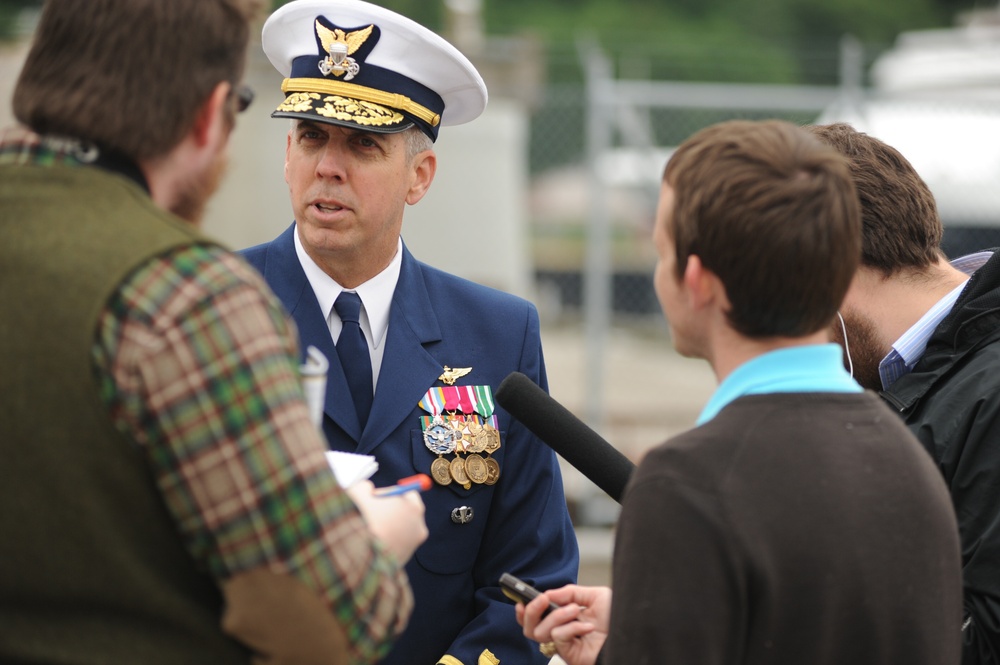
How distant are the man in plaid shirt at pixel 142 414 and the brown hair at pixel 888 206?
1.37 m

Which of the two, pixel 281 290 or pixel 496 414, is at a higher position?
pixel 281 290

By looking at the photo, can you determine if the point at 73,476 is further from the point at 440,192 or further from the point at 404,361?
the point at 440,192

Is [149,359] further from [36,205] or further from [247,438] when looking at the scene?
[36,205]

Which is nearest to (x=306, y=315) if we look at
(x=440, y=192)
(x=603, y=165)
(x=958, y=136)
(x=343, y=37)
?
(x=343, y=37)

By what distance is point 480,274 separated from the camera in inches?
279

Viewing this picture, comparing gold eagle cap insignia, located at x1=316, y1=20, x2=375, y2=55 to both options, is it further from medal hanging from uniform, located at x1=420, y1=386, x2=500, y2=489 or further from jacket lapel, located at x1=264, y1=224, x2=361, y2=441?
medal hanging from uniform, located at x1=420, y1=386, x2=500, y2=489

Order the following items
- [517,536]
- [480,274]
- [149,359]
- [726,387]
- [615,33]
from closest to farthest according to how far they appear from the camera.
A: [149,359] → [726,387] → [517,536] → [480,274] → [615,33]

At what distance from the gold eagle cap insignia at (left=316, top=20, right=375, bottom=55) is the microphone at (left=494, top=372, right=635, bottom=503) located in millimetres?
941

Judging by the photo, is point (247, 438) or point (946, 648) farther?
point (946, 648)

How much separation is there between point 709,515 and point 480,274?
5548mm

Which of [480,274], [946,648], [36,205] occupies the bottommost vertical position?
[480,274]

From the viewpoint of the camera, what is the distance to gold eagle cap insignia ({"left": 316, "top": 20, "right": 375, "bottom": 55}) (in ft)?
9.01

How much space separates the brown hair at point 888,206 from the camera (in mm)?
2447

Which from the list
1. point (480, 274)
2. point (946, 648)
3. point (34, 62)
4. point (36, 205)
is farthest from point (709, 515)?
point (480, 274)
